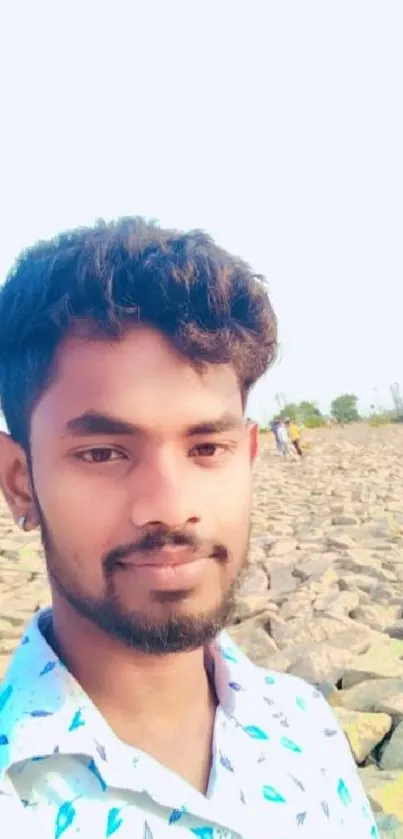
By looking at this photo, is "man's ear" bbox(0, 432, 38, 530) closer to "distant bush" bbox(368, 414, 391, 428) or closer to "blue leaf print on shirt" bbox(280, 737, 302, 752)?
"blue leaf print on shirt" bbox(280, 737, 302, 752)

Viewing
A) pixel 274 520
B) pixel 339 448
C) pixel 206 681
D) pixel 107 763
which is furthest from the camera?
pixel 339 448

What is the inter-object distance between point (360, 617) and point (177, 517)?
3.22m

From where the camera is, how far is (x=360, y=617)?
13.5 ft

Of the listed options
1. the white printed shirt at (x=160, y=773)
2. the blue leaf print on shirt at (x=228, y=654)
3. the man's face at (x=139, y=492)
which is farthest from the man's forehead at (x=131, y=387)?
the blue leaf print on shirt at (x=228, y=654)

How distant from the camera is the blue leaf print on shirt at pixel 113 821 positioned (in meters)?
1.03

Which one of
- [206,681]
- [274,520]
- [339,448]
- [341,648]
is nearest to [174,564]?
[206,681]

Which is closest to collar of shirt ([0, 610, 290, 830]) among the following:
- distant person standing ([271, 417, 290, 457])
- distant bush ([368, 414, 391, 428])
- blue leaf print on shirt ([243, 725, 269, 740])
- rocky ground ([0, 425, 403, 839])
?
blue leaf print on shirt ([243, 725, 269, 740])

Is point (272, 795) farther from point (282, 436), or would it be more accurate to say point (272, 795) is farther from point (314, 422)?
point (314, 422)

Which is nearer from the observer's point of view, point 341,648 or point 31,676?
point 31,676

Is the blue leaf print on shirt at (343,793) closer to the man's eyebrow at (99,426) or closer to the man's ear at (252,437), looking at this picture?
the man's ear at (252,437)

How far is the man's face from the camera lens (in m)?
1.13

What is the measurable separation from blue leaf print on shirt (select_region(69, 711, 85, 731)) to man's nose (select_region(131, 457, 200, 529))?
10.7 inches

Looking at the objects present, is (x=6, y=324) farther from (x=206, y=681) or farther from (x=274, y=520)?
(x=274, y=520)

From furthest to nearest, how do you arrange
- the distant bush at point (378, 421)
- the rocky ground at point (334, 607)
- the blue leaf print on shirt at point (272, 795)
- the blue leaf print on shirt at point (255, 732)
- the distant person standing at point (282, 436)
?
the distant bush at point (378, 421)
the distant person standing at point (282, 436)
the rocky ground at point (334, 607)
the blue leaf print on shirt at point (255, 732)
the blue leaf print on shirt at point (272, 795)
